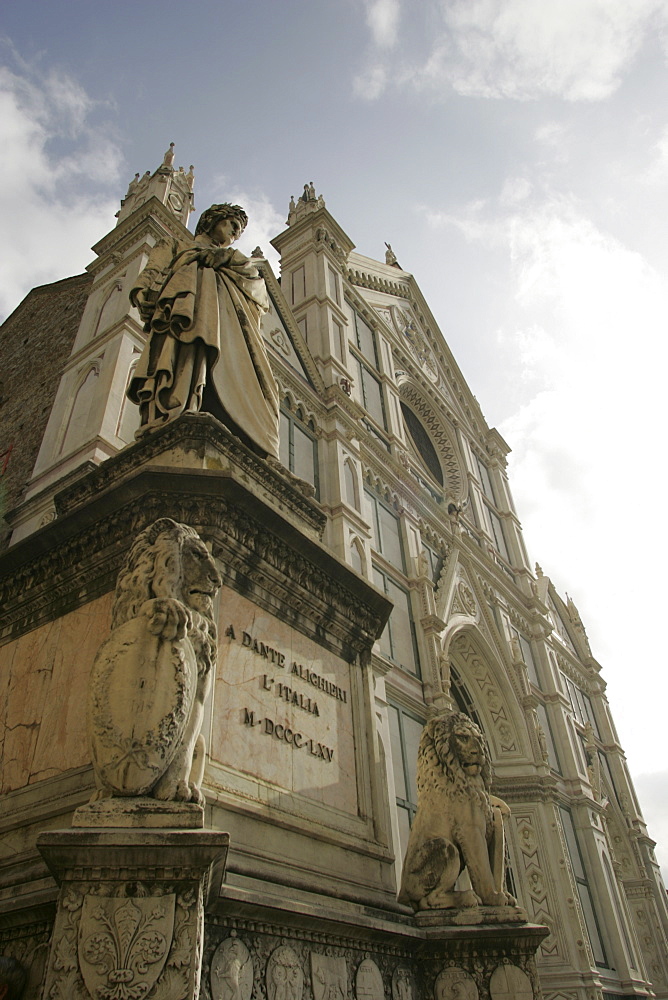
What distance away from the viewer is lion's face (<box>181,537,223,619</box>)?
118 inches

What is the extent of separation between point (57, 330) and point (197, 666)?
1026 centimetres

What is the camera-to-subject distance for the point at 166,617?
9.02 feet

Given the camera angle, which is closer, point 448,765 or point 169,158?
point 448,765

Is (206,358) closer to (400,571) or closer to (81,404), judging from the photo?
(81,404)

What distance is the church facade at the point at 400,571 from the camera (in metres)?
4.39

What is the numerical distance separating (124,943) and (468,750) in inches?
107

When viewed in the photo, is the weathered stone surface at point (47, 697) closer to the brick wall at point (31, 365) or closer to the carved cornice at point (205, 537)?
the carved cornice at point (205, 537)

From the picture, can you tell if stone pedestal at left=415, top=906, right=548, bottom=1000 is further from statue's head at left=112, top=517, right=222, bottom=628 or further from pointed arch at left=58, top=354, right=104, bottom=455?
pointed arch at left=58, top=354, right=104, bottom=455

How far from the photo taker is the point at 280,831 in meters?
3.28

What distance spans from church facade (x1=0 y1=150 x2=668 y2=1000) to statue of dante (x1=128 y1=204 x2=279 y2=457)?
1129 mm

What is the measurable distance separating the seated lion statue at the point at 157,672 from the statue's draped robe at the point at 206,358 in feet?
4.58

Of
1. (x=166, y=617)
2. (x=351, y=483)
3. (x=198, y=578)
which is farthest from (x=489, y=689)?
(x=166, y=617)

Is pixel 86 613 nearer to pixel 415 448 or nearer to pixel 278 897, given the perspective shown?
pixel 278 897

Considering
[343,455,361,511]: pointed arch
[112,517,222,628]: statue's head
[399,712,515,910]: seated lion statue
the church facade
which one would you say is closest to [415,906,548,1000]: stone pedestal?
[399,712,515,910]: seated lion statue
